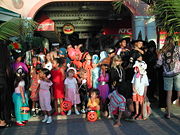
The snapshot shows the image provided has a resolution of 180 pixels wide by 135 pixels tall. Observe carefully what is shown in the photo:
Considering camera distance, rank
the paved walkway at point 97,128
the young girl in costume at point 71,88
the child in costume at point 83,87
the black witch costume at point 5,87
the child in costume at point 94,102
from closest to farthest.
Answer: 1. the paved walkway at point 97,128
2. the black witch costume at point 5,87
3. the child in costume at point 94,102
4. the young girl in costume at point 71,88
5. the child in costume at point 83,87

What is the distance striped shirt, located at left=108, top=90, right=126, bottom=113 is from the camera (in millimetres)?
4695

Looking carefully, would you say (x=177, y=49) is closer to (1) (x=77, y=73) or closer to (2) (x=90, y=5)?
(1) (x=77, y=73)

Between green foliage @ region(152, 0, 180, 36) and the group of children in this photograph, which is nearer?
green foliage @ region(152, 0, 180, 36)

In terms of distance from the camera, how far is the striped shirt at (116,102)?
4695 mm

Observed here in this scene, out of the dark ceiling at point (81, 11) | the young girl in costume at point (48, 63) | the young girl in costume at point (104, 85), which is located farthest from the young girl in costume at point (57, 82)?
the dark ceiling at point (81, 11)

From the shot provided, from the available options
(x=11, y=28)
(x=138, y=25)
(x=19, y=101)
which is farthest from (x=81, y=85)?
(x=138, y=25)

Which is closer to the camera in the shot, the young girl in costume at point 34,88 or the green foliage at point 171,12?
the green foliage at point 171,12

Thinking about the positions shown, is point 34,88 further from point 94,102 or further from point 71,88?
point 94,102

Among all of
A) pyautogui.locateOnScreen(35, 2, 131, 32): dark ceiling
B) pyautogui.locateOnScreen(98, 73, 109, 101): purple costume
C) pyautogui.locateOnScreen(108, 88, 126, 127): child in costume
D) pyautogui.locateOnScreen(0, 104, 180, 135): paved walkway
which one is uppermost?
pyautogui.locateOnScreen(35, 2, 131, 32): dark ceiling

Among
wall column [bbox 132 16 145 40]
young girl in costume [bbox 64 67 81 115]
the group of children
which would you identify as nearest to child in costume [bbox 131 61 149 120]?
the group of children

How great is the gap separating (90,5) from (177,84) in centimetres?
712

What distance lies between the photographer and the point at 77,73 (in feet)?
18.8

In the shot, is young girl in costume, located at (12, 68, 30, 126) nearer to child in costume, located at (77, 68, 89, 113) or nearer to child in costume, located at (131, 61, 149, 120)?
child in costume, located at (77, 68, 89, 113)

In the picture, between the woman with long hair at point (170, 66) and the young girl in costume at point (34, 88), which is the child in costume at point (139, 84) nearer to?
the woman with long hair at point (170, 66)
